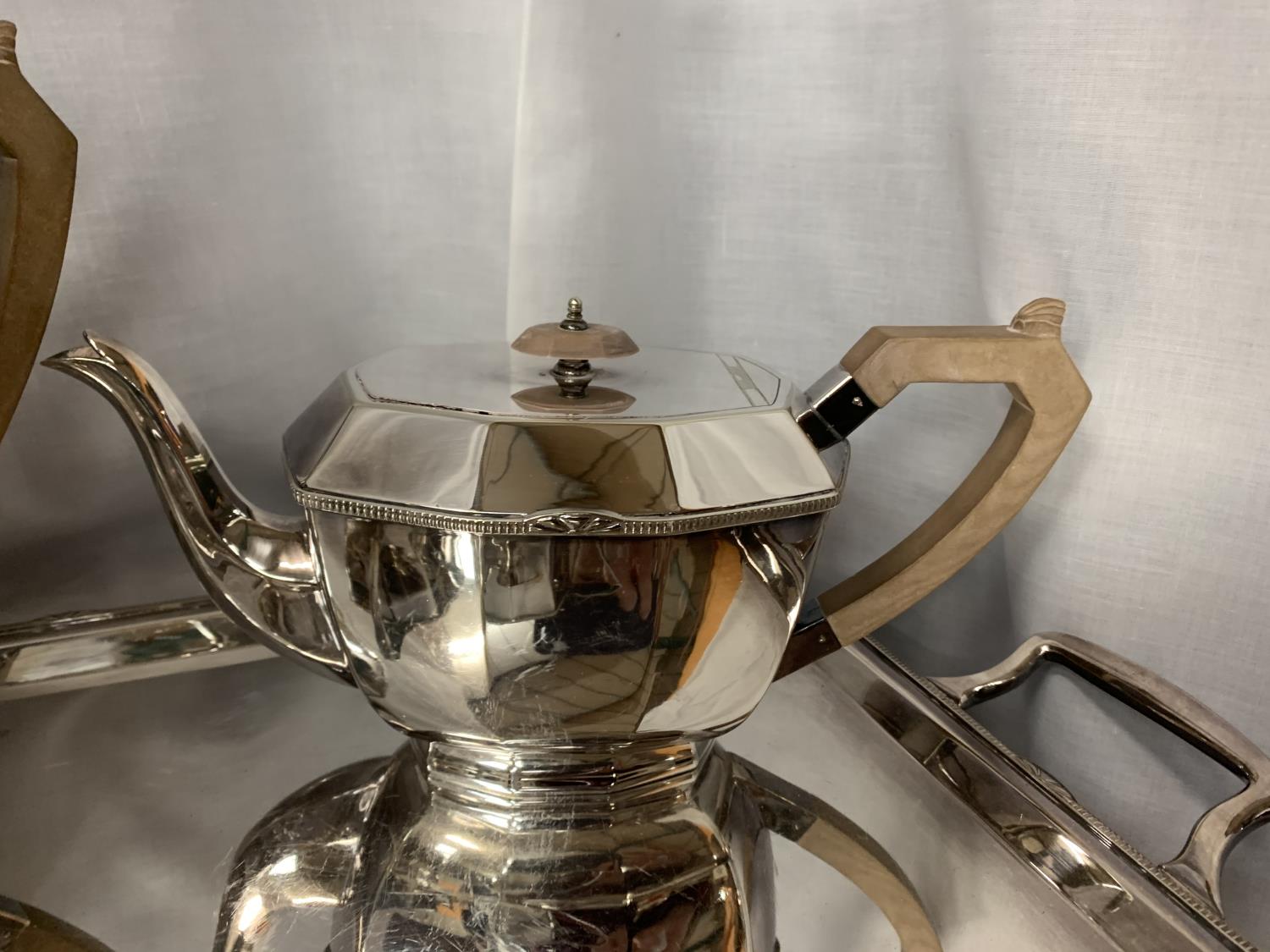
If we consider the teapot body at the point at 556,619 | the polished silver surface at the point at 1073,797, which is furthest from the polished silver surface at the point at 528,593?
the polished silver surface at the point at 1073,797

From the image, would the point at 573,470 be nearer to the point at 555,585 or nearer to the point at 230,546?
the point at 555,585

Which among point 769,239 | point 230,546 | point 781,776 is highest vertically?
point 769,239

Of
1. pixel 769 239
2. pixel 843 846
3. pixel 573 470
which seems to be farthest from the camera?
pixel 769 239

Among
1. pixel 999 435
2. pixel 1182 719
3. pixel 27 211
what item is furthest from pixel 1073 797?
pixel 27 211

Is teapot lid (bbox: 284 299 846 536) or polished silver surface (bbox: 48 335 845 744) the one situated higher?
teapot lid (bbox: 284 299 846 536)

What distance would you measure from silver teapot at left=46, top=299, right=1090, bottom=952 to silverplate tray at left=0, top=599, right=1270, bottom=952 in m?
0.03

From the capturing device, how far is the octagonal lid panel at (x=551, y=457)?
0.91 feet

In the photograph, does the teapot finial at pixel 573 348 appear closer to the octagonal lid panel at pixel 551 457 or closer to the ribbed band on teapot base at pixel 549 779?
the octagonal lid panel at pixel 551 457

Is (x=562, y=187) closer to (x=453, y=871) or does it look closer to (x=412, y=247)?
(x=412, y=247)

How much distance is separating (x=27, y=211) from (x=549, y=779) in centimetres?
29

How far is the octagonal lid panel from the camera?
0.91ft

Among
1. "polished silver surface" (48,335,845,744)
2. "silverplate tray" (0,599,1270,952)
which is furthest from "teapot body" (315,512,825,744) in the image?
"silverplate tray" (0,599,1270,952)

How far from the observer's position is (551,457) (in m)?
0.28

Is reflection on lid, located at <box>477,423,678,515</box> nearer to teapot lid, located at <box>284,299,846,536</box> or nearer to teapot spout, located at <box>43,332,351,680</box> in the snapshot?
teapot lid, located at <box>284,299,846,536</box>
